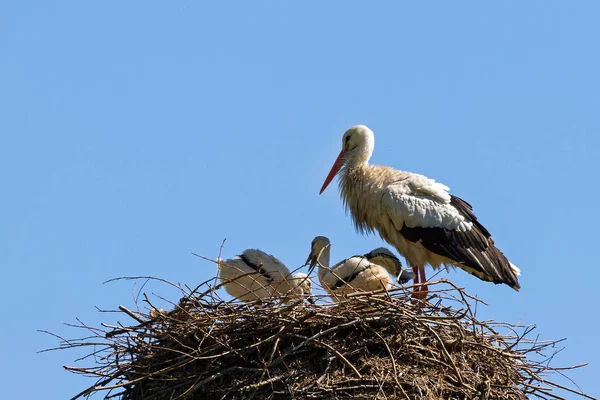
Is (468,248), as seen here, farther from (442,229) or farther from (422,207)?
(422,207)

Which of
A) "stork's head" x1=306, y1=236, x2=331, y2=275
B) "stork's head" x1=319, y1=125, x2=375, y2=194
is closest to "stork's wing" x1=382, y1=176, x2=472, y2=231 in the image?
"stork's head" x1=319, y1=125, x2=375, y2=194

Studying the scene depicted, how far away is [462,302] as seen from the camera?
6.67 m

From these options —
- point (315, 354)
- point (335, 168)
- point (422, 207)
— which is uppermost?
point (335, 168)

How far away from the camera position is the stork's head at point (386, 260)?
9055 millimetres

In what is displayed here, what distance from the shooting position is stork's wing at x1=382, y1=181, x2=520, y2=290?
904cm

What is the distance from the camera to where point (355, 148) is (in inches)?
383

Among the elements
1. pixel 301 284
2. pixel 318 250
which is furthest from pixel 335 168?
pixel 301 284

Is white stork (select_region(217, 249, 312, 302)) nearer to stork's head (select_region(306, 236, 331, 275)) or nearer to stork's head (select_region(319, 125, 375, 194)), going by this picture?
stork's head (select_region(306, 236, 331, 275))

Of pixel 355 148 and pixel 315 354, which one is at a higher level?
pixel 355 148

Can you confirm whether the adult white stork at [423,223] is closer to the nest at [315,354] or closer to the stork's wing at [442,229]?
the stork's wing at [442,229]

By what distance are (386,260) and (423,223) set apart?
16.7 inches

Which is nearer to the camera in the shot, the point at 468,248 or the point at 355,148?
the point at 468,248

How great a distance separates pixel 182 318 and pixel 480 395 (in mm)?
1842

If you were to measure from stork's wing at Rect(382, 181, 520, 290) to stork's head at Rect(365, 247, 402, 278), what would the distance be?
22cm
